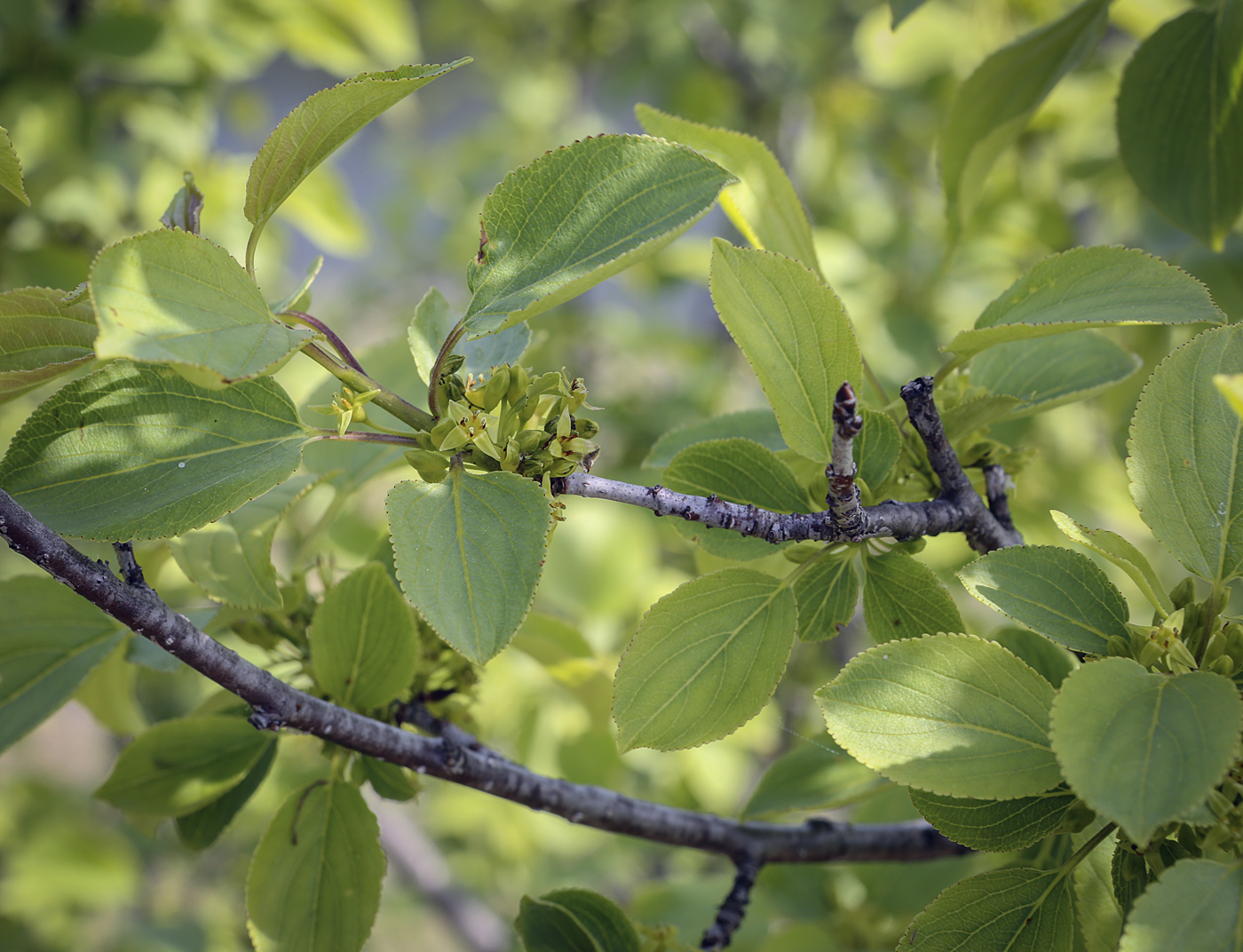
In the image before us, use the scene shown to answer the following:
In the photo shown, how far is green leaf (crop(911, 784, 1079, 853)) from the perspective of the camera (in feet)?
1.83

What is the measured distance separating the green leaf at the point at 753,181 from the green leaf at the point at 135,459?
37 cm

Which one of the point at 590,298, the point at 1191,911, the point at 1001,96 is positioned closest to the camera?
the point at 1191,911

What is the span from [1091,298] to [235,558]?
26.9 inches

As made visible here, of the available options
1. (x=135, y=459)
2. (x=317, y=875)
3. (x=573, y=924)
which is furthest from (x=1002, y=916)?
(x=135, y=459)

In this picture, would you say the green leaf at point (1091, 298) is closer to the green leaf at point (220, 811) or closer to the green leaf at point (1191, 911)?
the green leaf at point (1191, 911)

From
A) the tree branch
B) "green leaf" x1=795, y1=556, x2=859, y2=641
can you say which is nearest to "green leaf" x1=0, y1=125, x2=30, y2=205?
the tree branch

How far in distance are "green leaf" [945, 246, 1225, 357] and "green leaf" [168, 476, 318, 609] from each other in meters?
0.55

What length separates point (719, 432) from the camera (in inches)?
30.2

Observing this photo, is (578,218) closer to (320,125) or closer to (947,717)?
(320,125)

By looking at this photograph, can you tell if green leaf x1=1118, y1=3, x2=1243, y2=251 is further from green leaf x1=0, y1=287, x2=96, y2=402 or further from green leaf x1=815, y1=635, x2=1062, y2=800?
green leaf x1=0, y1=287, x2=96, y2=402

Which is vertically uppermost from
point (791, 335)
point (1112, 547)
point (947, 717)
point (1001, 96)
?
point (1001, 96)

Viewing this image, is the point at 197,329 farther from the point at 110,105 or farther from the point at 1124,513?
the point at 1124,513

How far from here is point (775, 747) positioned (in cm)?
198

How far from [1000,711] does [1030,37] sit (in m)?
0.77
